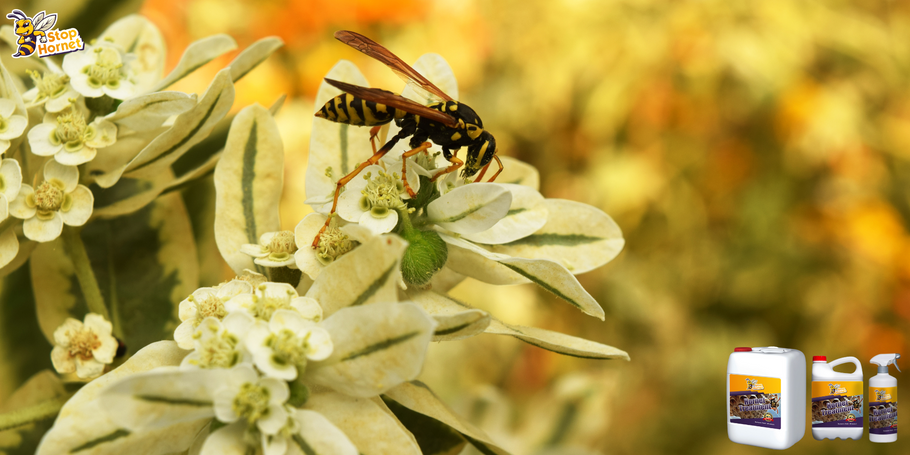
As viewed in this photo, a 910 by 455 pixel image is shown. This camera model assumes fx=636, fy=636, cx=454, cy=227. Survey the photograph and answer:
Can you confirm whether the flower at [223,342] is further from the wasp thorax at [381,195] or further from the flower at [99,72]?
the flower at [99,72]

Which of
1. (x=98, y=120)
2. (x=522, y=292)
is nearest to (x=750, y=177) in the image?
(x=522, y=292)

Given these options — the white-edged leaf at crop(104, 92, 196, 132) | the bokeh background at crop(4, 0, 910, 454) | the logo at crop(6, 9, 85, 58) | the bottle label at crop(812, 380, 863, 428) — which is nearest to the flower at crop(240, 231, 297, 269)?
the white-edged leaf at crop(104, 92, 196, 132)

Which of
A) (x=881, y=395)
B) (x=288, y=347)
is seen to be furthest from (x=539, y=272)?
(x=881, y=395)

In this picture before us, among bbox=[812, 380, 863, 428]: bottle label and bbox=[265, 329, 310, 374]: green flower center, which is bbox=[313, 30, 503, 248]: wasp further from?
bbox=[812, 380, 863, 428]: bottle label

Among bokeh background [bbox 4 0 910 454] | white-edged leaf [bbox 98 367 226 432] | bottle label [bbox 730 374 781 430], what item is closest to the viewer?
white-edged leaf [bbox 98 367 226 432]

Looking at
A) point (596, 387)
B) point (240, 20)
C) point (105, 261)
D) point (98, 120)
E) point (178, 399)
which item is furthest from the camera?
point (240, 20)

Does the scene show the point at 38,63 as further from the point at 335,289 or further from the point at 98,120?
the point at 335,289
